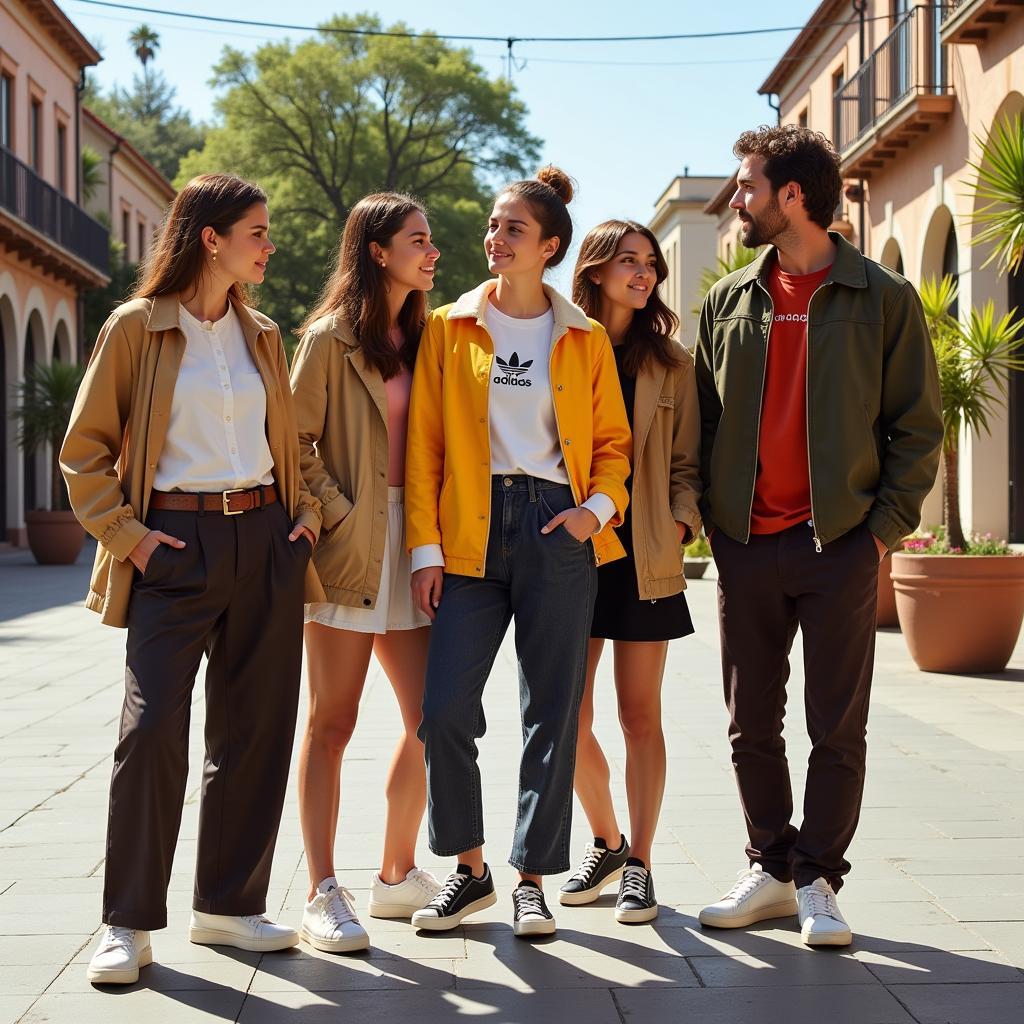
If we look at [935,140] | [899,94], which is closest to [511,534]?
[935,140]

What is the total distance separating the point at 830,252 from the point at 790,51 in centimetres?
2528

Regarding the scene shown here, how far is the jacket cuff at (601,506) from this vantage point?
13.5 feet

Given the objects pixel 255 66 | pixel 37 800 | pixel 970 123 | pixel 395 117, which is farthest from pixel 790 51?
pixel 37 800

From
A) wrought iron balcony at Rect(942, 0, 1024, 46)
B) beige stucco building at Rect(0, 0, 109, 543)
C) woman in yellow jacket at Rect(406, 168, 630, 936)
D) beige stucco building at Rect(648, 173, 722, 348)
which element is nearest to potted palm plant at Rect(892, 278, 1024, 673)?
woman in yellow jacket at Rect(406, 168, 630, 936)

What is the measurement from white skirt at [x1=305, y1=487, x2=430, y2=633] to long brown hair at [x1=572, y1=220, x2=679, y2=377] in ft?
2.74

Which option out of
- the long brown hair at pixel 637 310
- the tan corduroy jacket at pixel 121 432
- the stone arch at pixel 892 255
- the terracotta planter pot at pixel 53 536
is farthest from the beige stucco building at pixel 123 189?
the tan corduroy jacket at pixel 121 432

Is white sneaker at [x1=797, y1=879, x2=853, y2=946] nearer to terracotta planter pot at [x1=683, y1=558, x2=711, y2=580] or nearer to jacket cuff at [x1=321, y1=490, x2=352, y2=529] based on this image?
jacket cuff at [x1=321, y1=490, x2=352, y2=529]

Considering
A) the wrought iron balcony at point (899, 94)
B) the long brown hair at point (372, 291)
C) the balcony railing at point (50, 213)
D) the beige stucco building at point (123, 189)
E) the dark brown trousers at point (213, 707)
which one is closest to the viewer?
the dark brown trousers at point (213, 707)

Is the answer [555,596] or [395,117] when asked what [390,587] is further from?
[395,117]

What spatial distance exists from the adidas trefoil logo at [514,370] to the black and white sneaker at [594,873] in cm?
144

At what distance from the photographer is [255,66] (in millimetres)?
43969

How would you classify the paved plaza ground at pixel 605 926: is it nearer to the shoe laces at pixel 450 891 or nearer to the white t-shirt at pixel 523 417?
the shoe laces at pixel 450 891

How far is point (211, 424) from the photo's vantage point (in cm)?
397

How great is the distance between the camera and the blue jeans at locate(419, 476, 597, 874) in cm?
405
